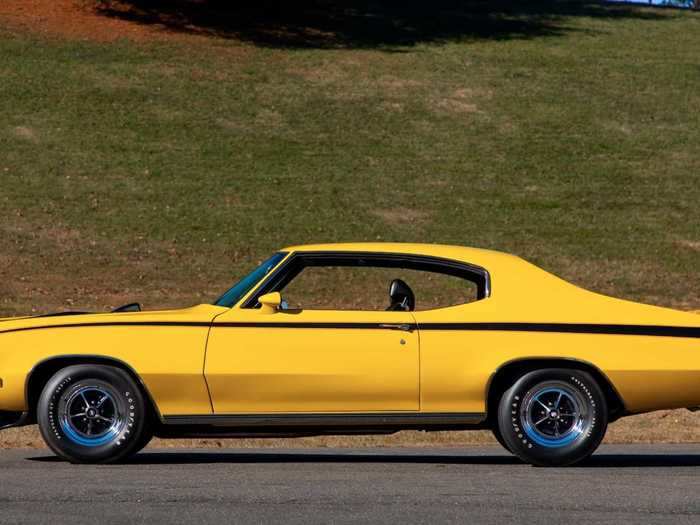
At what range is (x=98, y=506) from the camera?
7.14 meters

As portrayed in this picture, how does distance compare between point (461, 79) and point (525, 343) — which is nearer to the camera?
point (525, 343)

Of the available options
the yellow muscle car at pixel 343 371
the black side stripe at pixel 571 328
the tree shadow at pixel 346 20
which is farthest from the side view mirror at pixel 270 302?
the tree shadow at pixel 346 20

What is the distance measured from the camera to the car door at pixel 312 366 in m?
9.16

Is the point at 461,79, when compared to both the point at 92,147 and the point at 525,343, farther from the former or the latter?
the point at 525,343

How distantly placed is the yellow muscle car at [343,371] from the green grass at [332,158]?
11.8m

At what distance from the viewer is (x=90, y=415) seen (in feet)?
30.0

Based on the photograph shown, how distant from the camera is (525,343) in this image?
9.22 meters

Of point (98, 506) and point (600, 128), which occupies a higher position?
point (98, 506)

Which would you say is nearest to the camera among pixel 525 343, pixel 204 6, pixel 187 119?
pixel 525 343

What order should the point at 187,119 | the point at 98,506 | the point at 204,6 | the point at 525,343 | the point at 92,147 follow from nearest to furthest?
1. the point at 98,506
2. the point at 525,343
3. the point at 92,147
4. the point at 187,119
5. the point at 204,6

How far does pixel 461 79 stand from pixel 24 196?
47.0ft

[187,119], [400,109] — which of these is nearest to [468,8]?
[400,109]

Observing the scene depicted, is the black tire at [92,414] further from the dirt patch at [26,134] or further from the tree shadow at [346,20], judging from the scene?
the tree shadow at [346,20]

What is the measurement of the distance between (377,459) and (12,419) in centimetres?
248
